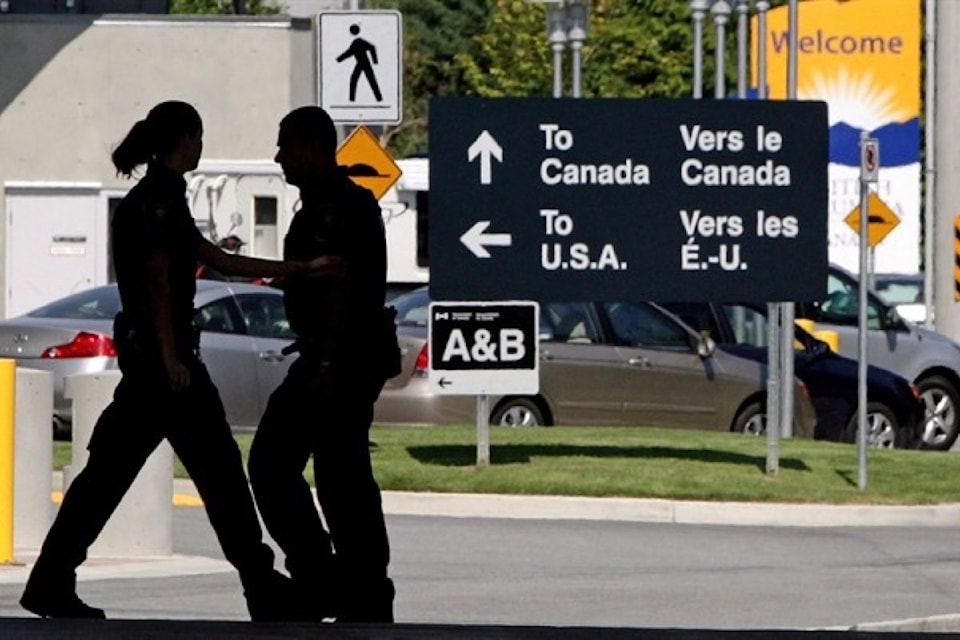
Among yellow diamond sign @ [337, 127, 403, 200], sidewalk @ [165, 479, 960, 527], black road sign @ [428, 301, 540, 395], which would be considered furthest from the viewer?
yellow diamond sign @ [337, 127, 403, 200]

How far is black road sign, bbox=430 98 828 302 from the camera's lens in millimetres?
17109

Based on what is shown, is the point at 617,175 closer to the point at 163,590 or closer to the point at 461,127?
the point at 461,127

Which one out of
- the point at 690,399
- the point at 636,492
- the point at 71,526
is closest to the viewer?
the point at 71,526

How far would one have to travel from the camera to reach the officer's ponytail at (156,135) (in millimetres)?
8586

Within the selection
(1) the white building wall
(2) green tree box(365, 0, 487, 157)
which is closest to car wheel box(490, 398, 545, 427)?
(1) the white building wall

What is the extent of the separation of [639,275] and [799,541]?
2.85 metres

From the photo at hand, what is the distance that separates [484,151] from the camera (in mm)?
17109

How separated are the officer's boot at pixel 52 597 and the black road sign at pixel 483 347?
885 centimetres

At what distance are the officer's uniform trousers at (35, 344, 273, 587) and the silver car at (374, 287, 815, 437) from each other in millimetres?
12802

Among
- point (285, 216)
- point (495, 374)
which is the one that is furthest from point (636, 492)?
point (285, 216)

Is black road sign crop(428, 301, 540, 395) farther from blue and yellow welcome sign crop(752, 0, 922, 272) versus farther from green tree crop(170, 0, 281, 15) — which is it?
green tree crop(170, 0, 281, 15)

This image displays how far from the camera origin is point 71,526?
8.52m

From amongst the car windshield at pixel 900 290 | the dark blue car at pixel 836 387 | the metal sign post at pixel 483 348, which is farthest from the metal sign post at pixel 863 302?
the car windshield at pixel 900 290

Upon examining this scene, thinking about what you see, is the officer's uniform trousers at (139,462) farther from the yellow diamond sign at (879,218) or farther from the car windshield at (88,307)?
the yellow diamond sign at (879,218)
